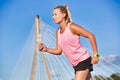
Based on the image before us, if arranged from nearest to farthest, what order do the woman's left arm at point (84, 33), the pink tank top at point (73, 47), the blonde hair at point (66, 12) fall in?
1. the woman's left arm at point (84, 33)
2. the pink tank top at point (73, 47)
3. the blonde hair at point (66, 12)

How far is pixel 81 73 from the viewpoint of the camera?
6246 millimetres

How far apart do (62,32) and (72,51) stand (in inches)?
12.7

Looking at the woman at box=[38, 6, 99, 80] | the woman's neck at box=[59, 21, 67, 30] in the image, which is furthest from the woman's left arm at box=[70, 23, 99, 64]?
the woman's neck at box=[59, 21, 67, 30]

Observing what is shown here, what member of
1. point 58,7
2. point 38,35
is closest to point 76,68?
point 58,7

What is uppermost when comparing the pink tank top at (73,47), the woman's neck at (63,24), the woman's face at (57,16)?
the woman's face at (57,16)

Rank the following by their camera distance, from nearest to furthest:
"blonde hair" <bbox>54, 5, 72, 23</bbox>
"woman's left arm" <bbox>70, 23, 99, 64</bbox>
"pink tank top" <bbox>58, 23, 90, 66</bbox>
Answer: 1. "woman's left arm" <bbox>70, 23, 99, 64</bbox>
2. "pink tank top" <bbox>58, 23, 90, 66</bbox>
3. "blonde hair" <bbox>54, 5, 72, 23</bbox>

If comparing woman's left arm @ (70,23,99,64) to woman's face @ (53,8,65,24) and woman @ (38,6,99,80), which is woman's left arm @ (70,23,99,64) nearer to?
woman @ (38,6,99,80)

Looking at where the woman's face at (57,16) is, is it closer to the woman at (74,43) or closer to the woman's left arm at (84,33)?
the woman at (74,43)

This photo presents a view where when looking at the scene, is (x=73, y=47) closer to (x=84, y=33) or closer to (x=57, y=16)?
(x=84, y=33)

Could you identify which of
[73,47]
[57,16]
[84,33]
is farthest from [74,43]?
[57,16]

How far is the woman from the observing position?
6246 mm

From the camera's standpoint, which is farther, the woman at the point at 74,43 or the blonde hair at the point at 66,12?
the blonde hair at the point at 66,12

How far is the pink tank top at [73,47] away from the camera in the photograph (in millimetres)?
6312

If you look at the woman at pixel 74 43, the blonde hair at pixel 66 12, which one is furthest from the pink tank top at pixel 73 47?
the blonde hair at pixel 66 12
